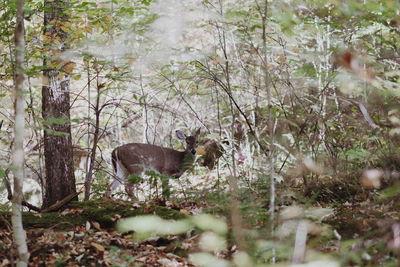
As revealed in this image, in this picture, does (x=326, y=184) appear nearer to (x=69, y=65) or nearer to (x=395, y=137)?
(x=395, y=137)

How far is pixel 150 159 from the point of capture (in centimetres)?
769

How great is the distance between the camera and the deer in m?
7.45

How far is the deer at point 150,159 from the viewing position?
24.4 ft

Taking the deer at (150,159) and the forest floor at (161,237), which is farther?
the deer at (150,159)

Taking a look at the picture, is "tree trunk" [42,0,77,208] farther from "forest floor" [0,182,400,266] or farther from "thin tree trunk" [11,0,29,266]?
"thin tree trunk" [11,0,29,266]

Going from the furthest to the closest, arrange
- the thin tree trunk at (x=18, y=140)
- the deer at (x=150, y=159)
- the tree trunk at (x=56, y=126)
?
the deer at (x=150, y=159) → the tree trunk at (x=56, y=126) → the thin tree trunk at (x=18, y=140)

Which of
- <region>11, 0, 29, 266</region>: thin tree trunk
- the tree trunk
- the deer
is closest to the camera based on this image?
<region>11, 0, 29, 266</region>: thin tree trunk

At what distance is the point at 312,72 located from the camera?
5.25 meters

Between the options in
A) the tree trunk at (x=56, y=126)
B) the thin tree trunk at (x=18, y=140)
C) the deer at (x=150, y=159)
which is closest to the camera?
the thin tree trunk at (x=18, y=140)

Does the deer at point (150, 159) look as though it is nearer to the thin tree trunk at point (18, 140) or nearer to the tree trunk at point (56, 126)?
the tree trunk at point (56, 126)

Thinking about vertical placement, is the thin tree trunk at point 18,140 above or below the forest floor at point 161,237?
above

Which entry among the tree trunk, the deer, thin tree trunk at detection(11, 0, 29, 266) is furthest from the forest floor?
the deer

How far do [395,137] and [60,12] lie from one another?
4136 millimetres

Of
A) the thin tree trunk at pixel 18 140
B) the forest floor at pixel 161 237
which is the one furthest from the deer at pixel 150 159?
the thin tree trunk at pixel 18 140
